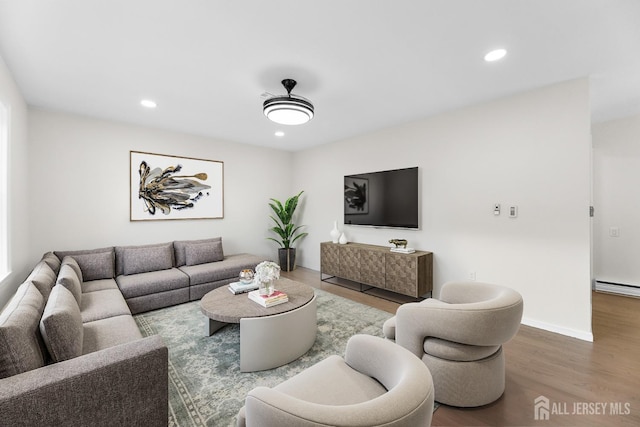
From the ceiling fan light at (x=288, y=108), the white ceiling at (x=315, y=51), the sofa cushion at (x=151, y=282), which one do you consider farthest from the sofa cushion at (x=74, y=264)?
the ceiling fan light at (x=288, y=108)

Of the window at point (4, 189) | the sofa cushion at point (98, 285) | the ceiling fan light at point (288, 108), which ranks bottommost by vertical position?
the sofa cushion at point (98, 285)

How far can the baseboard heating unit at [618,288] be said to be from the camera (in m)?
3.84

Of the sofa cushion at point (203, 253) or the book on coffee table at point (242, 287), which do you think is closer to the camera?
the book on coffee table at point (242, 287)

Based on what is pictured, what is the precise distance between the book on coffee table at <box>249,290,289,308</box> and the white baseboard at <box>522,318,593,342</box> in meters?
2.76

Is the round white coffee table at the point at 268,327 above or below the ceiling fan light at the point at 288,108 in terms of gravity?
below

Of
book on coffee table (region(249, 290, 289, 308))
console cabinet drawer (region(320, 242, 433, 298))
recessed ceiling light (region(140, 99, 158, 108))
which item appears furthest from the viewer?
console cabinet drawer (region(320, 242, 433, 298))

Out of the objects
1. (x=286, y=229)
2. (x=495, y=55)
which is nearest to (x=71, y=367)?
(x=495, y=55)

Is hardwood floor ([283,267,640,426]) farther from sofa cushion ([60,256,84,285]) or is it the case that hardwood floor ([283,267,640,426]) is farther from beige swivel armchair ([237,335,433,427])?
sofa cushion ([60,256,84,285])

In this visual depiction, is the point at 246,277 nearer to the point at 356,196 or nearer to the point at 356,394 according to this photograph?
the point at 356,394

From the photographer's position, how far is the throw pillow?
3.80m

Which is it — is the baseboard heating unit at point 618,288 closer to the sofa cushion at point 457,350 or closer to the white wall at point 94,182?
the sofa cushion at point 457,350

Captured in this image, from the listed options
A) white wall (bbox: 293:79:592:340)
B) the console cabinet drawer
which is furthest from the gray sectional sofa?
white wall (bbox: 293:79:592:340)

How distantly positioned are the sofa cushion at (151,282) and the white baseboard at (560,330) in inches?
170

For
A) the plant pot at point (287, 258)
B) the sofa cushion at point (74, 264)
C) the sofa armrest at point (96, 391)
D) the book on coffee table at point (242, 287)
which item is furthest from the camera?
the plant pot at point (287, 258)
